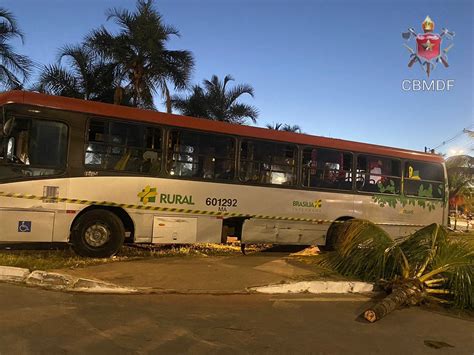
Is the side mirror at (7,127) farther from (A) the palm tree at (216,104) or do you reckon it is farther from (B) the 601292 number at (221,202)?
(A) the palm tree at (216,104)

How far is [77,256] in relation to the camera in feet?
30.4

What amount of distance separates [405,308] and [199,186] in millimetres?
4805

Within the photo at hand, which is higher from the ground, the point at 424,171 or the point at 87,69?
the point at 87,69

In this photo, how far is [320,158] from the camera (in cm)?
1141

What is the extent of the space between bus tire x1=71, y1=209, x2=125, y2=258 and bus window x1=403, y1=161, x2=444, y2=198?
7.44 metres

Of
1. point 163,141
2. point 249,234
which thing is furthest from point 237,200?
point 163,141

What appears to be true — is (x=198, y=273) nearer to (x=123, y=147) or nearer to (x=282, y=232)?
(x=123, y=147)

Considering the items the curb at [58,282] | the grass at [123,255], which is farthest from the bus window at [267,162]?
the curb at [58,282]

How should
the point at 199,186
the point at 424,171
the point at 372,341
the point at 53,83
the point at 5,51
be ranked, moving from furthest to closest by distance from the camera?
the point at 53,83 < the point at 5,51 < the point at 424,171 < the point at 199,186 < the point at 372,341

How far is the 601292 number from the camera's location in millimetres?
10133

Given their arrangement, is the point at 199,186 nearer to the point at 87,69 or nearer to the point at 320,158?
the point at 320,158

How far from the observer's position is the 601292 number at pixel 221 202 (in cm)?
1013

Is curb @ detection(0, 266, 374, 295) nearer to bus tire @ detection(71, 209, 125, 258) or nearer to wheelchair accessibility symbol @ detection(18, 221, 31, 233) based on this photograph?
wheelchair accessibility symbol @ detection(18, 221, 31, 233)

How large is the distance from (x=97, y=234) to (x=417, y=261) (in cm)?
586
